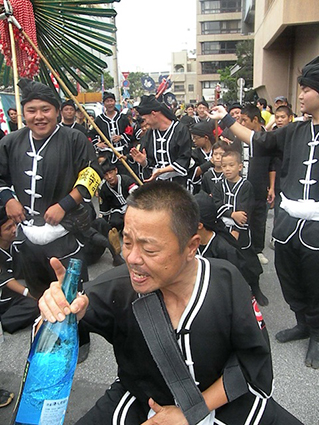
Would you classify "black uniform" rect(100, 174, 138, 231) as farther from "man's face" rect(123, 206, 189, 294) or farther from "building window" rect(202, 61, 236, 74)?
"building window" rect(202, 61, 236, 74)

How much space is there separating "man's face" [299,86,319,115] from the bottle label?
2188 millimetres

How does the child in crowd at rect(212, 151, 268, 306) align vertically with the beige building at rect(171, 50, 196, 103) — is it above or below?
below

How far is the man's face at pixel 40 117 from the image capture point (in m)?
2.55

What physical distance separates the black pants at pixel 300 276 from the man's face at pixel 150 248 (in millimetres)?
1644

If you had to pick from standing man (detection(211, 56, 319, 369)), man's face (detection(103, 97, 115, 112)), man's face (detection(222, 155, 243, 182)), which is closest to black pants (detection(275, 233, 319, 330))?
standing man (detection(211, 56, 319, 369))

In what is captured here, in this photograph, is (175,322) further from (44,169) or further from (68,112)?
(68,112)

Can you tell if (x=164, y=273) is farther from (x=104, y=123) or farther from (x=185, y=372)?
(x=104, y=123)

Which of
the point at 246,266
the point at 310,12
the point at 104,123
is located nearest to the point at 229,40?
the point at 310,12

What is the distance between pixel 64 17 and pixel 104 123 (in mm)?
4268

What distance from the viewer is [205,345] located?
1.45 metres

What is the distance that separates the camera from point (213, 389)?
1.46 meters

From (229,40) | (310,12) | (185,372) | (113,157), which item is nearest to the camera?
(185,372)

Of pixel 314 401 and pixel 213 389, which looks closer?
pixel 213 389

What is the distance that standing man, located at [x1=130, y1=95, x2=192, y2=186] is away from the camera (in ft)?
14.2
